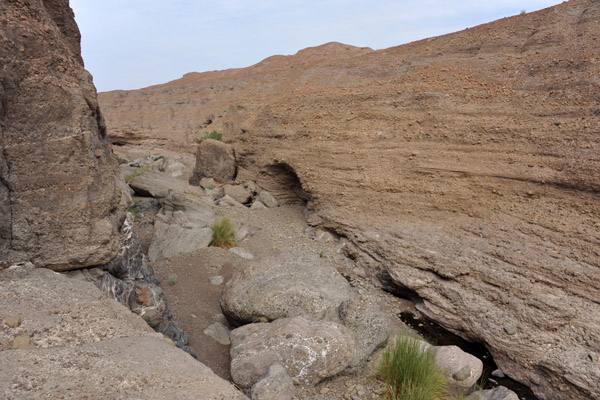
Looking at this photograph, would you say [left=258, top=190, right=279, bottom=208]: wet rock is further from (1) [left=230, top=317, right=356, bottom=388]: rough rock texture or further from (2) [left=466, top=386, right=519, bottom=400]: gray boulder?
(2) [left=466, top=386, right=519, bottom=400]: gray boulder

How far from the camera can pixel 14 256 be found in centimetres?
320

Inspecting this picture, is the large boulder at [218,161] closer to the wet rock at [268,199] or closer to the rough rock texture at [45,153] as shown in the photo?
the wet rock at [268,199]

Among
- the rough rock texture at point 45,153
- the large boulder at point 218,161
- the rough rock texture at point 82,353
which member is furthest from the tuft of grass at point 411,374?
the large boulder at point 218,161

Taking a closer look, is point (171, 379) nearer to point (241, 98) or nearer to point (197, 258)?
point (197, 258)

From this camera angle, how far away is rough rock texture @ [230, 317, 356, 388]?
12.1 feet

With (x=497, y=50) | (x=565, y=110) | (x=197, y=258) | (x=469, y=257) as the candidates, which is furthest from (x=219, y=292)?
(x=497, y=50)

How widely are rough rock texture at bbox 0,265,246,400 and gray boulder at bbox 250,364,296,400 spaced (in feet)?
2.63

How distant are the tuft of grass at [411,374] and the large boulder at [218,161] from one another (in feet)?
25.1

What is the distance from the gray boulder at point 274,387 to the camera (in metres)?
3.30

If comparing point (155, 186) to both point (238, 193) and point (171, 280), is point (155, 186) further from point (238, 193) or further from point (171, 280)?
point (171, 280)

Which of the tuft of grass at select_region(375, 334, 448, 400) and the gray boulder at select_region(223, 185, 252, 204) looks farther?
the gray boulder at select_region(223, 185, 252, 204)

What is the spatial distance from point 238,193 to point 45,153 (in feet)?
21.5

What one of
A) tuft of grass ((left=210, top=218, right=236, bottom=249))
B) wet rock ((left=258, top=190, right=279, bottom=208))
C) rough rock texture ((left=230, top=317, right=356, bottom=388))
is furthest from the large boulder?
rough rock texture ((left=230, top=317, right=356, bottom=388))

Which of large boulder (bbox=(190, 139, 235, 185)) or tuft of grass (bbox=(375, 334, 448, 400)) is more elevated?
large boulder (bbox=(190, 139, 235, 185))
